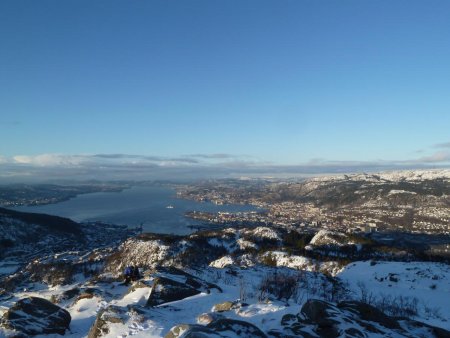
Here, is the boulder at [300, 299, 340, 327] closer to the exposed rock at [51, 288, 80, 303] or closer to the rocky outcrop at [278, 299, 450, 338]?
the rocky outcrop at [278, 299, 450, 338]

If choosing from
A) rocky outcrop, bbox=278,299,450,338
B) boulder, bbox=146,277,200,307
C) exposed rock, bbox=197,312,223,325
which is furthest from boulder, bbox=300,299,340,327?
boulder, bbox=146,277,200,307

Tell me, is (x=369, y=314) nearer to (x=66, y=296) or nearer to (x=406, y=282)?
(x=66, y=296)

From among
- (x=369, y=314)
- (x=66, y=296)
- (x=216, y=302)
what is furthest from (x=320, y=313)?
(x=66, y=296)

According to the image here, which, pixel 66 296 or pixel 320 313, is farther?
pixel 66 296

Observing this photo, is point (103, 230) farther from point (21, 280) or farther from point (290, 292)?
point (290, 292)

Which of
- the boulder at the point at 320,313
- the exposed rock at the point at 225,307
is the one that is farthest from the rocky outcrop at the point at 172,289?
the boulder at the point at 320,313
